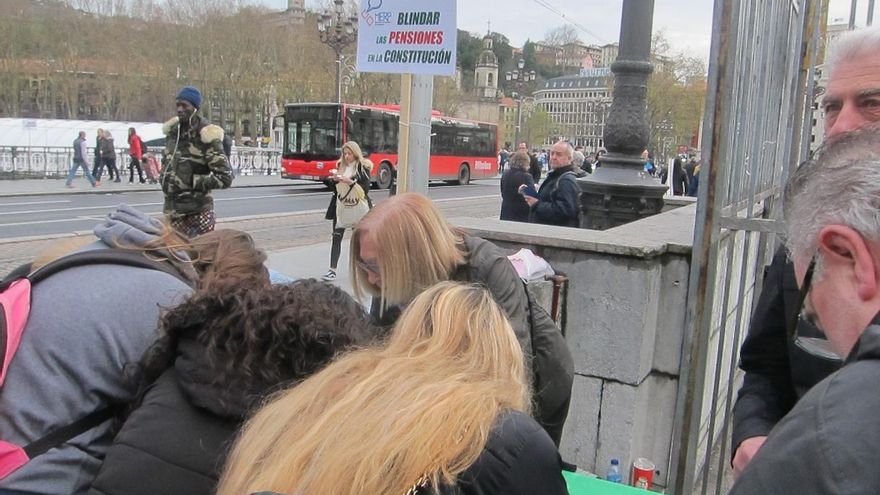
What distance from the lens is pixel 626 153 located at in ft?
21.2

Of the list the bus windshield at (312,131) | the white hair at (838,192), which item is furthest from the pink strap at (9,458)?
the bus windshield at (312,131)

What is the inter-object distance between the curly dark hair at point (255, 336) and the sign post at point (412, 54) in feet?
7.66

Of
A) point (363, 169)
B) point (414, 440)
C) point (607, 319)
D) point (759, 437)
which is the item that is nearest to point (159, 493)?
point (414, 440)

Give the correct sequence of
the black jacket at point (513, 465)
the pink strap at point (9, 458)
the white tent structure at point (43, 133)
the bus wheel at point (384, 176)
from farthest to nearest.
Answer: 1. the white tent structure at point (43, 133)
2. the bus wheel at point (384, 176)
3. the pink strap at point (9, 458)
4. the black jacket at point (513, 465)

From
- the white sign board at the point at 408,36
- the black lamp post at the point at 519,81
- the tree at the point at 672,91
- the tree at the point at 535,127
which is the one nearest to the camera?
the white sign board at the point at 408,36

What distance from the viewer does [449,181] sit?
34.7 meters

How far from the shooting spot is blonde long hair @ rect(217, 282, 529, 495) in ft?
3.60

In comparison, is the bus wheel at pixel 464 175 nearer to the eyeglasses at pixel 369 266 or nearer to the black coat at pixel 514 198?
the black coat at pixel 514 198

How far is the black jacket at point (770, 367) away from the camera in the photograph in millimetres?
2092

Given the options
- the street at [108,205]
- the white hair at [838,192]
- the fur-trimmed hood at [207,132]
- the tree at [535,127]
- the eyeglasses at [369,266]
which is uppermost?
the tree at [535,127]

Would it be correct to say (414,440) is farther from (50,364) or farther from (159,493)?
(50,364)

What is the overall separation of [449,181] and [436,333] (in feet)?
110

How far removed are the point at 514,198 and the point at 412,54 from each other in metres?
4.53

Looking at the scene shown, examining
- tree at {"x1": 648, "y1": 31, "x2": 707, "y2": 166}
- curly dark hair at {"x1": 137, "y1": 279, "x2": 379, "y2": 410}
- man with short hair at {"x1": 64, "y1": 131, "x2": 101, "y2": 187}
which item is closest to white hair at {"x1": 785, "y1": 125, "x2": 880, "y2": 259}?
curly dark hair at {"x1": 137, "y1": 279, "x2": 379, "y2": 410}
